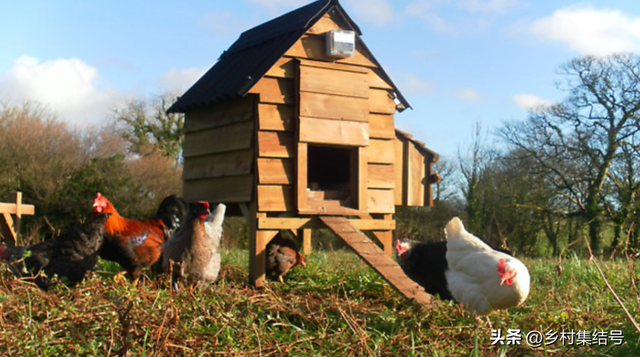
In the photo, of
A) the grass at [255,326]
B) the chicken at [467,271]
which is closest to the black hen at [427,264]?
the chicken at [467,271]

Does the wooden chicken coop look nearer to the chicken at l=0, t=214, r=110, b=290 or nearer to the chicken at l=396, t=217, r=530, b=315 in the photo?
the chicken at l=396, t=217, r=530, b=315

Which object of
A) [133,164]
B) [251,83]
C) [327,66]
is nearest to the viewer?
[251,83]

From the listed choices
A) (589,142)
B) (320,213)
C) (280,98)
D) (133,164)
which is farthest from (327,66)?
(589,142)

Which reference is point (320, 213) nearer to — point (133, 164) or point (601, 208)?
point (133, 164)

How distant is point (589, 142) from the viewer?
62.4 feet

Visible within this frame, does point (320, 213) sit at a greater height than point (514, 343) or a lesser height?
greater

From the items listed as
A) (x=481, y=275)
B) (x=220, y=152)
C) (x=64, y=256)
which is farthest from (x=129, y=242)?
(x=481, y=275)

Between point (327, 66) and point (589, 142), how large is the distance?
14428mm

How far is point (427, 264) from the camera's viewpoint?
18.3 feet

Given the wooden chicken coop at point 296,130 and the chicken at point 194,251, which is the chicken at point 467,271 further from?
the chicken at point 194,251

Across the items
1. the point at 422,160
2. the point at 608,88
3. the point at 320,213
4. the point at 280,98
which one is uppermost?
the point at 608,88

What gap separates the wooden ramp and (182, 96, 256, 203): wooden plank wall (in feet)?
3.41

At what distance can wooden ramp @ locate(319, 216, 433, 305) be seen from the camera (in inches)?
199

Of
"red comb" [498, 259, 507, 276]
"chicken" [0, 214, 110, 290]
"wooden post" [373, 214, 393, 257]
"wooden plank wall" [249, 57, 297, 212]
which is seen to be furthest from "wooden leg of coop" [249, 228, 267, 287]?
"red comb" [498, 259, 507, 276]
